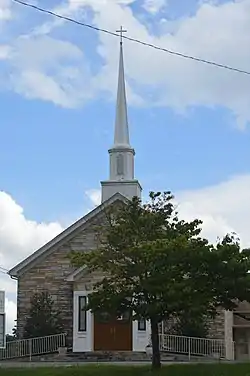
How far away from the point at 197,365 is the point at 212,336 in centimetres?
1295

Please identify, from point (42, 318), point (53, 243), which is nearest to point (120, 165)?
point (53, 243)

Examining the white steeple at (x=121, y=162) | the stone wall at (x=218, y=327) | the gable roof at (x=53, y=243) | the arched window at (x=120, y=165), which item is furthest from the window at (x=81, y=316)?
the arched window at (x=120, y=165)

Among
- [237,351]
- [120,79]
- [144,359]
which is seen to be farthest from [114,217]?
[120,79]

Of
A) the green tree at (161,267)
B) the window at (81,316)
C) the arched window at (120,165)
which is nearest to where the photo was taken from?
the green tree at (161,267)

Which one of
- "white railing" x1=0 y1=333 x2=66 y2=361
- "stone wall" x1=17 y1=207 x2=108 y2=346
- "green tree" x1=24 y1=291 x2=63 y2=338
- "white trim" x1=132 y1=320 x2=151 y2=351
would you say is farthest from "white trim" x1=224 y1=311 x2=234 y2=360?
"green tree" x1=24 y1=291 x2=63 y2=338

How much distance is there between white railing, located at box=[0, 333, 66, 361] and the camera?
39.2 meters

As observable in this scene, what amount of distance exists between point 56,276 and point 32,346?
434cm

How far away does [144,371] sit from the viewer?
26.6m

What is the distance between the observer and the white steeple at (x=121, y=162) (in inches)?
1852

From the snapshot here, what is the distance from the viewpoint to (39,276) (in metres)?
42.6

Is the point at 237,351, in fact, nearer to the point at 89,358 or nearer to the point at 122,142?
the point at 89,358

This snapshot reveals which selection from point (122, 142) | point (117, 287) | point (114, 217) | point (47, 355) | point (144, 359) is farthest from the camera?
point (122, 142)

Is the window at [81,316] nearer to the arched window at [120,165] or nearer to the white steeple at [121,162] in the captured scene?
the white steeple at [121,162]

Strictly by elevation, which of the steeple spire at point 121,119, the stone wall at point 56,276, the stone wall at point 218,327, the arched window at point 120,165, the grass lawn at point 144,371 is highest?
the steeple spire at point 121,119
